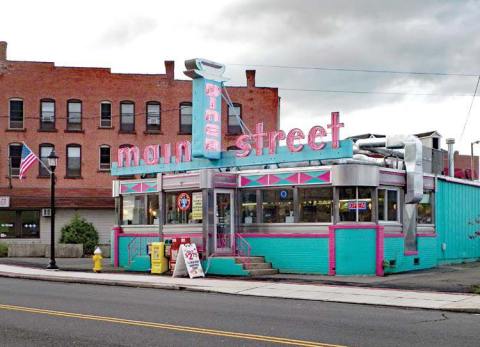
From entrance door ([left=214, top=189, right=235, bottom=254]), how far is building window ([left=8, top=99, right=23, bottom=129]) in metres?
27.5

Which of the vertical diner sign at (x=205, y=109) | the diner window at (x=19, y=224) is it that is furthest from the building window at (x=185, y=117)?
the vertical diner sign at (x=205, y=109)

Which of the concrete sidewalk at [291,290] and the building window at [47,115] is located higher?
the building window at [47,115]

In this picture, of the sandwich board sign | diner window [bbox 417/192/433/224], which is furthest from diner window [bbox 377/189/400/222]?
the sandwich board sign

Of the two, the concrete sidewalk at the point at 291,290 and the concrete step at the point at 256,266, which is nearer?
the concrete sidewalk at the point at 291,290

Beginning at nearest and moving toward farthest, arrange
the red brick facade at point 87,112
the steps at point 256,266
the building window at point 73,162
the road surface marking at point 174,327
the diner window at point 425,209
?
1. the road surface marking at point 174,327
2. the steps at point 256,266
3. the diner window at point 425,209
4. the red brick facade at point 87,112
5. the building window at point 73,162

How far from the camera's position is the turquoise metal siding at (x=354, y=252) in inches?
911

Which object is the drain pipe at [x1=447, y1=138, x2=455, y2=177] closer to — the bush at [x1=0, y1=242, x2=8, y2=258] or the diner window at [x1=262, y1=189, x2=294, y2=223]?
the diner window at [x1=262, y1=189, x2=294, y2=223]

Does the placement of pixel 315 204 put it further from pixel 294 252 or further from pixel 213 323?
pixel 213 323

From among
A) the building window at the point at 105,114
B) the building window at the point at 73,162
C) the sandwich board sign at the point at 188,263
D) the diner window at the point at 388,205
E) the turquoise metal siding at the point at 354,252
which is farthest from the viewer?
the building window at the point at 105,114

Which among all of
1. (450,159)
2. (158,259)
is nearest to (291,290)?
(158,259)

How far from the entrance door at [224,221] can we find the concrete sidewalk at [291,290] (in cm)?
256

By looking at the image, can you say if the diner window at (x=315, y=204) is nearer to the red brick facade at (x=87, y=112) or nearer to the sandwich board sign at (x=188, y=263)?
the sandwich board sign at (x=188, y=263)

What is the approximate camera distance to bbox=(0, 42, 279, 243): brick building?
48406 millimetres

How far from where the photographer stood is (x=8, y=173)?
48.0m
